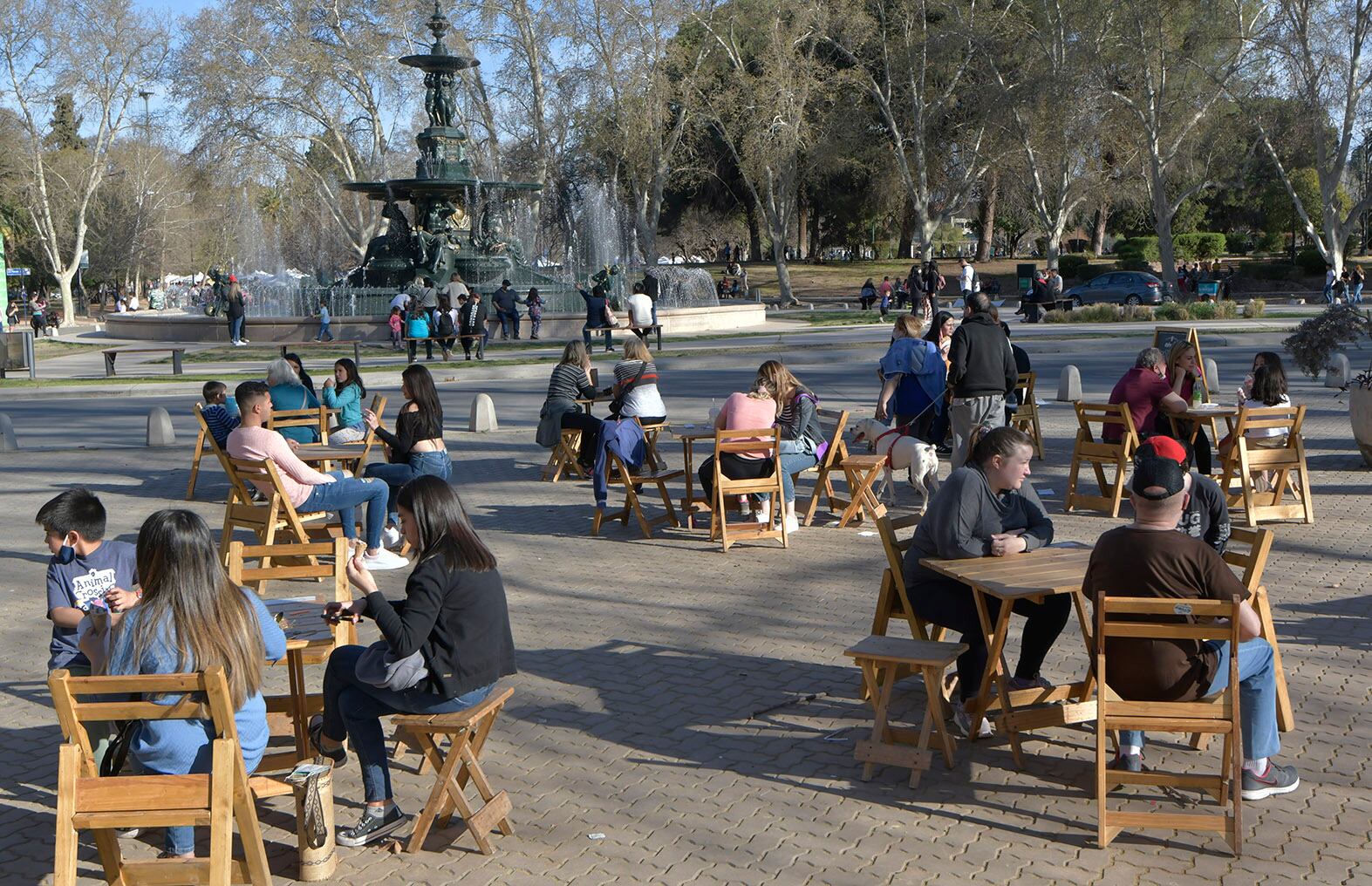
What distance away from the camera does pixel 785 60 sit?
46500 mm

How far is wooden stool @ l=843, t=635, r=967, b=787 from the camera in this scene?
5.44m

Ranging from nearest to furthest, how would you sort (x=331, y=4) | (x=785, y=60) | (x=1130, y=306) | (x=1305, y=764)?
(x=1305, y=764) < (x=1130, y=306) < (x=785, y=60) < (x=331, y=4)

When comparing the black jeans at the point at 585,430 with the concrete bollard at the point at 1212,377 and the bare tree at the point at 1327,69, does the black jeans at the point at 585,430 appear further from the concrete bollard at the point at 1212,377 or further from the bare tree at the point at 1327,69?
the bare tree at the point at 1327,69

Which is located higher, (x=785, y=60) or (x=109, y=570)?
(x=785, y=60)

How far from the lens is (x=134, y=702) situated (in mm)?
4094

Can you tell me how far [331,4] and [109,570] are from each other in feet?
163

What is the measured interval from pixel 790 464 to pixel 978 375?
2.00 meters

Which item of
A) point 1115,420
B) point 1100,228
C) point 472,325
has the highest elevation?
point 1100,228

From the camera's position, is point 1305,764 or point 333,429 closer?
point 1305,764

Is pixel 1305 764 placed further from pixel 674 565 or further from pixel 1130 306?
pixel 1130 306

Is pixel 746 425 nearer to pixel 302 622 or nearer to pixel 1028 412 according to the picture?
pixel 1028 412

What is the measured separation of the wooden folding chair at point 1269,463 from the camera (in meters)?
10.2

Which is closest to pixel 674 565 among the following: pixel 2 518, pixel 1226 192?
pixel 2 518

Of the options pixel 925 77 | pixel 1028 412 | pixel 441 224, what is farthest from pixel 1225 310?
pixel 1028 412
